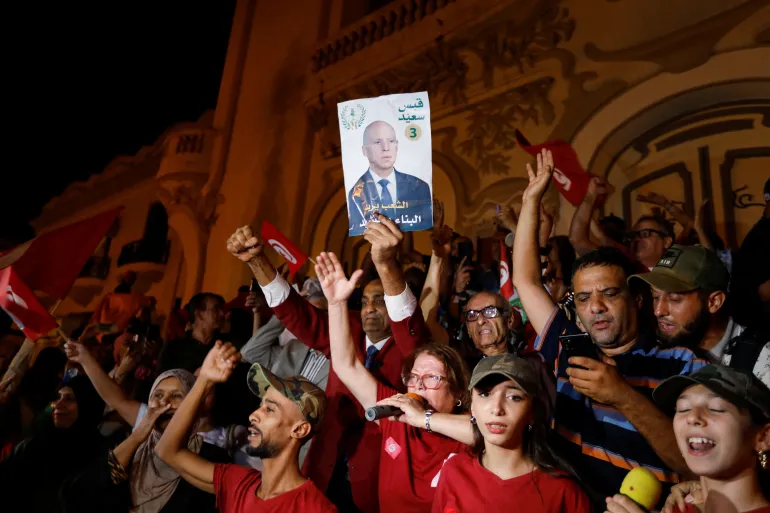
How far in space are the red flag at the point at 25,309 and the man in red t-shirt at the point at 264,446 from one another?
2.07 metres

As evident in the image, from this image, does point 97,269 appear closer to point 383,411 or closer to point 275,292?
point 275,292

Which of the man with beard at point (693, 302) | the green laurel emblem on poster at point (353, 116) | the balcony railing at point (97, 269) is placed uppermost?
the balcony railing at point (97, 269)

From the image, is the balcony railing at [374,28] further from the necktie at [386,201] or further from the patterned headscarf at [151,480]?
the patterned headscarf at [151,480]

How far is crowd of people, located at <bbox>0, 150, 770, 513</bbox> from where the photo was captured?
185 centimetres

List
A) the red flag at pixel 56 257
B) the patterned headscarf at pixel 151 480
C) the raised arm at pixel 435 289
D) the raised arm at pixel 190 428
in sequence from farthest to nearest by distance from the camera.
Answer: the red flag at pixel 56 257
the raised arm at pixel 435 289
the patterned headscarf at pixel 151 480
the raised arm at pixel 190 428

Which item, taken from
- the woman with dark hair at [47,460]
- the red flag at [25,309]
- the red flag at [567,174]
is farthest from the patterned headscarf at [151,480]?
the red flag at [567,174]

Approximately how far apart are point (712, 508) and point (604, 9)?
21.9 feet

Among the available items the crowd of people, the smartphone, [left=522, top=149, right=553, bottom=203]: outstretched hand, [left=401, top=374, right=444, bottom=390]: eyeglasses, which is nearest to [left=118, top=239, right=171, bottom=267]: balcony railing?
the crowd of people

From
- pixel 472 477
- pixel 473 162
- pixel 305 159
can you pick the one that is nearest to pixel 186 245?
pixel 305 159

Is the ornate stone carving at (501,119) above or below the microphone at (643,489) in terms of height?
above

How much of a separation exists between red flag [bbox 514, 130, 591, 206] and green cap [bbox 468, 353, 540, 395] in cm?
229

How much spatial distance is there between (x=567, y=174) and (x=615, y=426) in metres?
2.52

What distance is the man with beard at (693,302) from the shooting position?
241 centimetres

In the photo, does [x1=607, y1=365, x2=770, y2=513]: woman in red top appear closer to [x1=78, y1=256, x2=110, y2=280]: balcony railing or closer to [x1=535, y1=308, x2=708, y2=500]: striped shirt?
[x1=535, y1=308, x2=708, y2=500]: striped shirt
